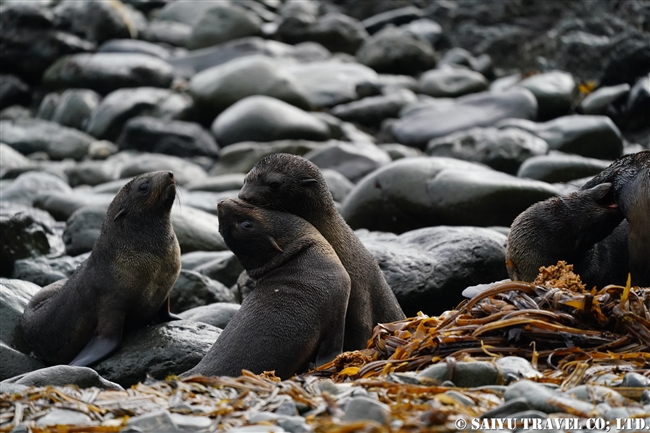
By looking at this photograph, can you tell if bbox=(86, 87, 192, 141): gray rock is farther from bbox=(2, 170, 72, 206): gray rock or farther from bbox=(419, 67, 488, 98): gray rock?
bbox=(2, 170, 72, 206): gray rock

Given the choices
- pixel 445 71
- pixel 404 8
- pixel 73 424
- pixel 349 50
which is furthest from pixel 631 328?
pixel 404 8

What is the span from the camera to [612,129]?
17438 millimetres

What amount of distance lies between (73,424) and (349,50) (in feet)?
83.5

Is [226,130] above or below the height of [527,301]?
below

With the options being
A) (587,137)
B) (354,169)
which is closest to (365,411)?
(354,169)

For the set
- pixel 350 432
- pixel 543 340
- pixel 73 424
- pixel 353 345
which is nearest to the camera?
pixel 350 432

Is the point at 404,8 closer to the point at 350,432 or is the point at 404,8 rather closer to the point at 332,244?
the point at 332,244

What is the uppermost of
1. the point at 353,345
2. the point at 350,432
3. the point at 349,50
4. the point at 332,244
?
the point at 350,432

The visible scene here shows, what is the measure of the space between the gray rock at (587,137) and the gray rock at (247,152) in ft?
14.1

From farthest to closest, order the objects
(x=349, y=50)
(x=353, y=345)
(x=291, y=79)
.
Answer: (x=349, y=50) → (x=291, y=79) → (x=353, y=345)

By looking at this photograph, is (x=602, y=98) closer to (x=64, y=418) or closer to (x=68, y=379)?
(x=68, y=379)

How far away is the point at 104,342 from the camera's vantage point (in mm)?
8141

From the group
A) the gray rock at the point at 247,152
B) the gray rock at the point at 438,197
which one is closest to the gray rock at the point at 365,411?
the gray rock at the point at 438,197

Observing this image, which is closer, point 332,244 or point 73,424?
point 73,424
